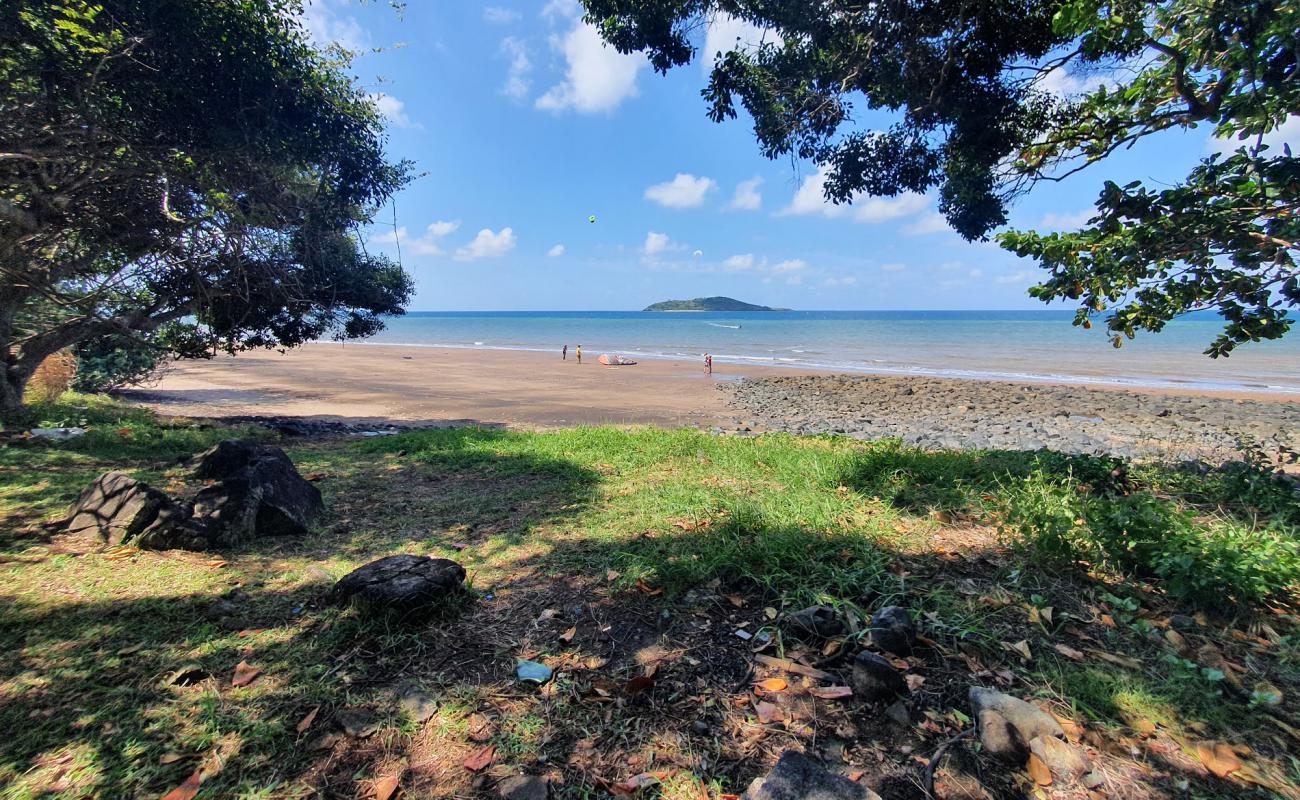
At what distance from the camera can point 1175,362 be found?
27.9 m

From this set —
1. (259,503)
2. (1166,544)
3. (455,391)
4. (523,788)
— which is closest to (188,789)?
(523,788)

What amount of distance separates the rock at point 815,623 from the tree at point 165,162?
23.1 feet

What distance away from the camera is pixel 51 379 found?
11.1m

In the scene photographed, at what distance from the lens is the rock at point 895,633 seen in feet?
8.85

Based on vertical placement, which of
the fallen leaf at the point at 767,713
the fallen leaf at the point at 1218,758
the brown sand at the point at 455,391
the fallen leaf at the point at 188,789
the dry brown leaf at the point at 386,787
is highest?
the fallen leaf at the point at 1218,758

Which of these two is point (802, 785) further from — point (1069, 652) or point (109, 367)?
point (109, 367)

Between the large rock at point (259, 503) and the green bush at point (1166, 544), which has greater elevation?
the green bush at point (1166, 544)

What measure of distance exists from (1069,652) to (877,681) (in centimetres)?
105

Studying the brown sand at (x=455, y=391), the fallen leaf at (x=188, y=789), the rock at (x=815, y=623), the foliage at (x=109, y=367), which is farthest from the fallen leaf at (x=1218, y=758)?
the foliage at (x=109, y=367)

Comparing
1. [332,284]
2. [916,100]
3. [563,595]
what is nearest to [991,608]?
[563,595]

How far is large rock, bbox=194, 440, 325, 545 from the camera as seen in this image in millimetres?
4223

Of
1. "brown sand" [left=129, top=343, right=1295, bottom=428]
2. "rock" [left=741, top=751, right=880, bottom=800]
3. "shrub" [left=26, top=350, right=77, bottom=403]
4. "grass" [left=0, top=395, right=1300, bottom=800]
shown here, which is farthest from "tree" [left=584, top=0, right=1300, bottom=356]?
"shrub" [left=26, top=350, right=77, bottom=403]

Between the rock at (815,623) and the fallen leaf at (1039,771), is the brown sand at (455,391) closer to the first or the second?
the rock at (815,623)

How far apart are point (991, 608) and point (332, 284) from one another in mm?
10188
